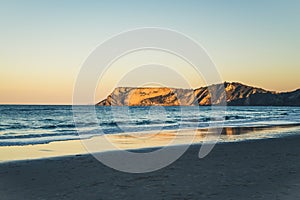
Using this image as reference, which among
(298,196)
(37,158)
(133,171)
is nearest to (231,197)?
(298,196)

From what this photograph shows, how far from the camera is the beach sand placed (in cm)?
732

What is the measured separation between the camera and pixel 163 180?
877 centimetres

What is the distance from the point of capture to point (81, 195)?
24.0 ft

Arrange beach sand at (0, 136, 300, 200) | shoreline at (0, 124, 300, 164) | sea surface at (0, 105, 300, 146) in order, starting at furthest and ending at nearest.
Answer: sea surface at (0, 105, 300, 146), shoreline at (0, 124, 300, 164), beach sand at (0, 136, 300, 200)

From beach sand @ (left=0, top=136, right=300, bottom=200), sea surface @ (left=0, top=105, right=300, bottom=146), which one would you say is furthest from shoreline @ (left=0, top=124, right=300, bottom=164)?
sea surface @ (left=0, top=105, right=300, bottom=146)

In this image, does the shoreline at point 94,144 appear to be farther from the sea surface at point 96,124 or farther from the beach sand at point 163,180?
the sea surface at point 96,124

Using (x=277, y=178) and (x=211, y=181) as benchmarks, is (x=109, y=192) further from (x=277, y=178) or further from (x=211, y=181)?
(x=277, y=178)

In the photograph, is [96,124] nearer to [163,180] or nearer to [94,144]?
[94,144]

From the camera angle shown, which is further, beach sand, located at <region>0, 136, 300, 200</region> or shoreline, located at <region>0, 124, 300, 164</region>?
shoreline, located at <region>0, 124, 300, 164</region>

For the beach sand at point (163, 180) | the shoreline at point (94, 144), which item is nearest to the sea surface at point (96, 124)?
the shoreline at point (94, 144)

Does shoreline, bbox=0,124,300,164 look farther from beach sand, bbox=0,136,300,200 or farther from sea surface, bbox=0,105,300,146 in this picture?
sea surface, bbox=0,105,300,146

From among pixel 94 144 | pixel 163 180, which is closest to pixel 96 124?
pixel 94 144

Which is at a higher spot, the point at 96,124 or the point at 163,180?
the point at 96,124

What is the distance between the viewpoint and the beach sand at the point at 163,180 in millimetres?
7324
